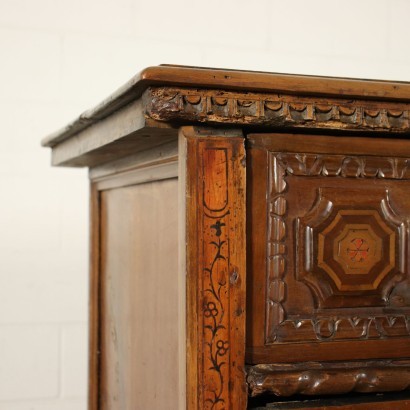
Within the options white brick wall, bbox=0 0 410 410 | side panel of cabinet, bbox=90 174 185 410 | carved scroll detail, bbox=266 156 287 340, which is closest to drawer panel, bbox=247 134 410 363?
carved scroll detail, bbox=266 156 287 340

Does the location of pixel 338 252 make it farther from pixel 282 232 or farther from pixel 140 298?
pixel 140 298

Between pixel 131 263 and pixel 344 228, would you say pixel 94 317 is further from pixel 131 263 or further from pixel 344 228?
pixel 344 228

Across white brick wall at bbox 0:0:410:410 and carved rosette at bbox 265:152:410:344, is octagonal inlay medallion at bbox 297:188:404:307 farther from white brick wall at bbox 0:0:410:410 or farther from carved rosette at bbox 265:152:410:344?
white brick wall at bbox 0:0:410:410

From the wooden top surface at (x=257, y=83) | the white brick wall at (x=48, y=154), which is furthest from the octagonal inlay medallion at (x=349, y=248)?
the white brick wall at (x=48, y=154)

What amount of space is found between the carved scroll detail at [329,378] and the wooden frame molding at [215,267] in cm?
3

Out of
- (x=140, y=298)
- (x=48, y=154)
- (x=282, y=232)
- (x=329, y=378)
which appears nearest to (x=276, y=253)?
(x=282, y=232)

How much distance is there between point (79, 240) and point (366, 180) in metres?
0.92

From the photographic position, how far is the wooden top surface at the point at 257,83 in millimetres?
755

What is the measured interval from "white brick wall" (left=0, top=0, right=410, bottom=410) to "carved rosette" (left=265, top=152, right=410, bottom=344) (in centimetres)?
90

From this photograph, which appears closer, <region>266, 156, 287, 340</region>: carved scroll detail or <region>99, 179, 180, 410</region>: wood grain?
<region>266, 156, 287, 340</region>: carved scroll detail

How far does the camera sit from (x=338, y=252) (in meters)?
0.84

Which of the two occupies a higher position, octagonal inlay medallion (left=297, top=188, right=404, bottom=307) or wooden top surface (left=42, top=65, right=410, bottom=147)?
wooden top surface (left=42, top=65, right=410, bottom=147)

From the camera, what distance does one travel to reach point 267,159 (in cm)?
83

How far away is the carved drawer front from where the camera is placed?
0.82m
